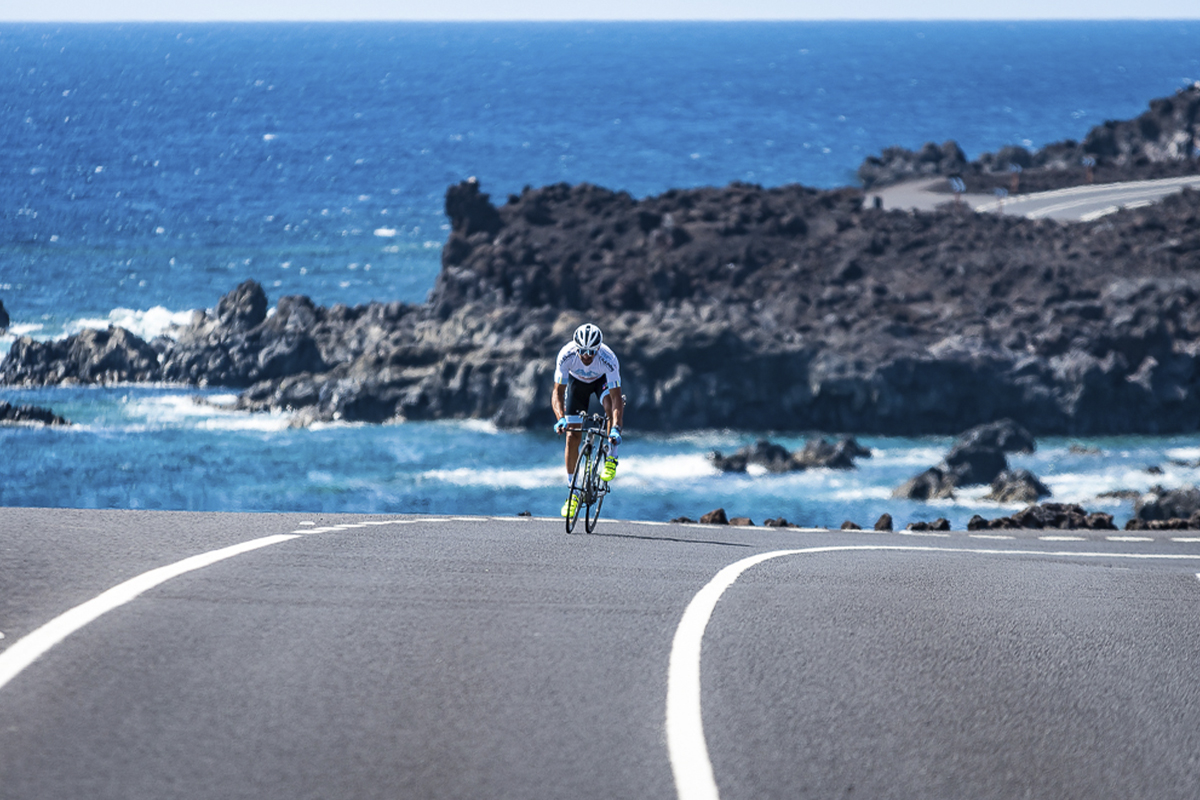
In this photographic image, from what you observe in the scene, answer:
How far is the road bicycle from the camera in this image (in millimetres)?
13297

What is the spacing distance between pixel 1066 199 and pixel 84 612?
271ft

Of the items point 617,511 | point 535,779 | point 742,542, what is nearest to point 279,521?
point 742,542

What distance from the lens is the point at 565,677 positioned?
7375mm

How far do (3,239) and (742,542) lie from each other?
294 feet

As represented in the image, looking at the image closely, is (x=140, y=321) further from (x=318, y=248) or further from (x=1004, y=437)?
(x=1004, y=437)

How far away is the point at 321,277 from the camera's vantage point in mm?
96562

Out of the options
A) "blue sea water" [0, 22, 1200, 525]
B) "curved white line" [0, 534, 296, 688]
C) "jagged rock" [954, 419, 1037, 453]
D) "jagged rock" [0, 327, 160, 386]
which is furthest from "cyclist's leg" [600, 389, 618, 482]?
"jagged rock" [0, 327, 160, 386]

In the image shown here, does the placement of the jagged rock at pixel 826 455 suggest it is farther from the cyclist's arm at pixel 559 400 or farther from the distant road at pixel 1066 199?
the cyclist's arm at pixel 559 400

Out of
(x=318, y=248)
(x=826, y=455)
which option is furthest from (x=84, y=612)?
(x=318, y=248)

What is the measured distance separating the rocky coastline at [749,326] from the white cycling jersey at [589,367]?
41166 mm

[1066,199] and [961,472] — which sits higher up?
[1066,199]

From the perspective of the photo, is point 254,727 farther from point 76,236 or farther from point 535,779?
point 76,236

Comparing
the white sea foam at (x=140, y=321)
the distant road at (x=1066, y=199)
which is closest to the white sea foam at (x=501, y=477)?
the white sea foam at (x=140, y=321)

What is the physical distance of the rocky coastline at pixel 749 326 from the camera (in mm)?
55531
